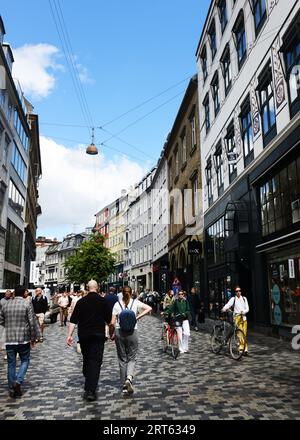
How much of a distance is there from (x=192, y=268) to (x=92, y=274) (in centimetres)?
2815

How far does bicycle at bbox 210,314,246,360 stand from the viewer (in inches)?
432

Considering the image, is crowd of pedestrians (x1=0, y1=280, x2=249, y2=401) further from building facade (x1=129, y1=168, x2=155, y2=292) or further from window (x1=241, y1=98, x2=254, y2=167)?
building facade (x1=129, y1=168, x2=155, y2=292)

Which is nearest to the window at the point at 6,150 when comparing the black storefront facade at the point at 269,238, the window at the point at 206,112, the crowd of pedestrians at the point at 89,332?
the window at the point at 206,112

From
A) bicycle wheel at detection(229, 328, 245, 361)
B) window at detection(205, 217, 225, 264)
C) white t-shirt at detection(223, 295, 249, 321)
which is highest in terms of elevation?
window at detection(205, 217, 225, 264)

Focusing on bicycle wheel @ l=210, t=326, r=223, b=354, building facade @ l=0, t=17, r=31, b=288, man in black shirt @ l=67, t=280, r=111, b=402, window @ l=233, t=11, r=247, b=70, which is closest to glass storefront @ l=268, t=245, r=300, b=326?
bicycle wheel @ l=210, t=326, r=223, b=354

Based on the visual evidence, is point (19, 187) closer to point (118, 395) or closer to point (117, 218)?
point (118, 395)

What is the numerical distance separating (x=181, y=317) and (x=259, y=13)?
1274cm

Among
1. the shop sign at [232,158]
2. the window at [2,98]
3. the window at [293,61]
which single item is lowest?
the shop sign at [232,158]

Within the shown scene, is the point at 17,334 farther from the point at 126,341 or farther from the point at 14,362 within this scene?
the point at 126,341

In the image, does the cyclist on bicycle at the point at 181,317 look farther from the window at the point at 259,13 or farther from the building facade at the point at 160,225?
the building facade at the point at 160,225

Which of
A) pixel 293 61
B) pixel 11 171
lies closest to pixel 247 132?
pixel 293 61

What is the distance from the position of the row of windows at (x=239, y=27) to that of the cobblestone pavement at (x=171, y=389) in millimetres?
12885

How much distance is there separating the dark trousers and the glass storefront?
8.47m

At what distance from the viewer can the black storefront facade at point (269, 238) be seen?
13.7 m
